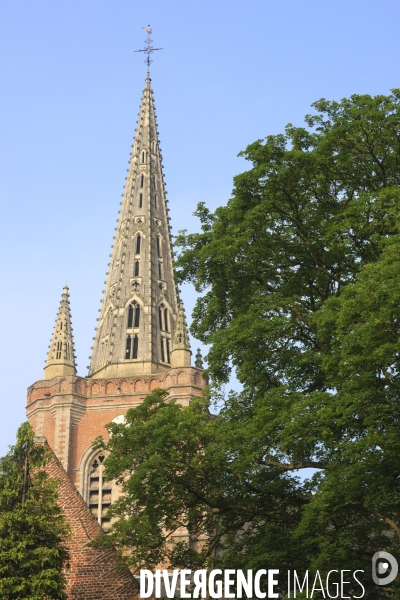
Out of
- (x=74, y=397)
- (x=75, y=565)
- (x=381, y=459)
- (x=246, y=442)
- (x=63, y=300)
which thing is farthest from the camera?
(x=63, y=300)

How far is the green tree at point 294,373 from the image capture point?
801 inches

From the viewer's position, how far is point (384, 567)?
21.3 m

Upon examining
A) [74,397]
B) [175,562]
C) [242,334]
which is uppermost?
[74,397]

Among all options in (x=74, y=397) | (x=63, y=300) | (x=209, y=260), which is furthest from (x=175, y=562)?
(x=63, y=300)

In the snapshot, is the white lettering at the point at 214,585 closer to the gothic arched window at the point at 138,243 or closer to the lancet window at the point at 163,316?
the lancet window at the point at 163,316

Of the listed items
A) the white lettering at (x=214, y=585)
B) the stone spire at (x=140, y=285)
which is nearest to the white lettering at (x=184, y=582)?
the white lettering at (x=214, y=585)

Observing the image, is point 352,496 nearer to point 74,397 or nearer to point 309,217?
point 309,217

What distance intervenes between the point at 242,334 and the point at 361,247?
342cm

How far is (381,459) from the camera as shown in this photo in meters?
19.9

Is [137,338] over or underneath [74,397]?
over

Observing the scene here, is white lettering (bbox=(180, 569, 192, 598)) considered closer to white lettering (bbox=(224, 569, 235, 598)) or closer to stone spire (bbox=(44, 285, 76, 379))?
white lettering (bbox=(224, 569, 235, 598))

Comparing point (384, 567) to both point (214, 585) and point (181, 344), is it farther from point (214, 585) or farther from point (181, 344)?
point (181, 344)

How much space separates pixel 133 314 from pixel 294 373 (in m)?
47.1

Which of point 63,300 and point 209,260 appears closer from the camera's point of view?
point 209,260
